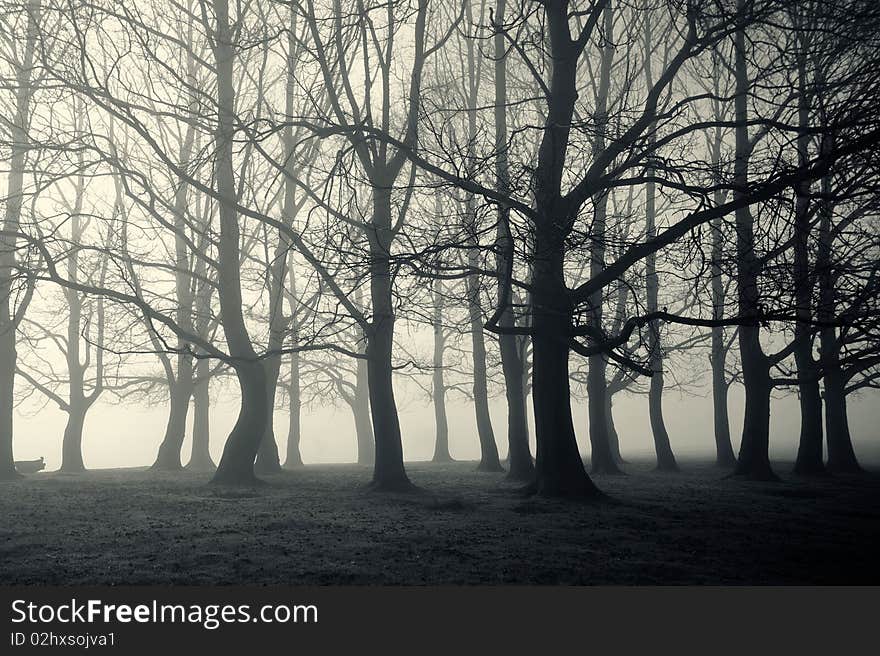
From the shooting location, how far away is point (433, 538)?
8.30m

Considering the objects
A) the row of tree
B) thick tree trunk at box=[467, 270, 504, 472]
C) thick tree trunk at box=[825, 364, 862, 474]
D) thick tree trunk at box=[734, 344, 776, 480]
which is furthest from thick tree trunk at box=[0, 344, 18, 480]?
thick tree trunk at box=[825, 364, 862, 474]

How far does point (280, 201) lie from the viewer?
904 inches

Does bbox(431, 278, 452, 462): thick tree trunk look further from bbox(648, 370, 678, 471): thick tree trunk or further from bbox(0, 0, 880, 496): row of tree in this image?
bbox(648, 370, 678, 471): thick tree trunk

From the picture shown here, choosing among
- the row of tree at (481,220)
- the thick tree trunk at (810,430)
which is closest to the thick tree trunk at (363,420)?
the row of tree at (481,220)

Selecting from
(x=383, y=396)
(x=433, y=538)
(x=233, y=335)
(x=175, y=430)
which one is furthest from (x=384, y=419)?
(x=175, y=430)

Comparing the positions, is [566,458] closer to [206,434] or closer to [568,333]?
[568,333]

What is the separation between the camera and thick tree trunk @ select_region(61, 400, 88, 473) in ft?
85.0

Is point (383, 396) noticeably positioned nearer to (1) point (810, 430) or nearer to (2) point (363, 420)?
(1) point (810, 430)

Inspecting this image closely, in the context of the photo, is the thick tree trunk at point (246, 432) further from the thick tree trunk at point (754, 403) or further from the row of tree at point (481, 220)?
the thick tree trunk at point (754, 403)

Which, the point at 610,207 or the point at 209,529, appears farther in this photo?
the point at 610,207

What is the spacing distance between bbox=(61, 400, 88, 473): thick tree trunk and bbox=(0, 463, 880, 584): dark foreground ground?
13735mm

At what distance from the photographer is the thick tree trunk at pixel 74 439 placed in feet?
85.0

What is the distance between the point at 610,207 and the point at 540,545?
61.5ft

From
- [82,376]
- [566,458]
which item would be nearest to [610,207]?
[566,458]
